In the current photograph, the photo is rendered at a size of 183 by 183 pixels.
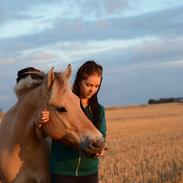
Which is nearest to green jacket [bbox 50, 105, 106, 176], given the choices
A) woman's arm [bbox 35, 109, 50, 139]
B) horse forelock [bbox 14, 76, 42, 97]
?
woman's arm [bbox 35, 109, 50, 139]

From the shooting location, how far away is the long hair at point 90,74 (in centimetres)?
574

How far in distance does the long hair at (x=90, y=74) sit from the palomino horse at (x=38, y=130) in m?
0.24

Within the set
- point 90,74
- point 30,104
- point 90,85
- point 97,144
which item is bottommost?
point 97,144

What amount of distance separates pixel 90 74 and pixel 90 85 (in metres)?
0.12

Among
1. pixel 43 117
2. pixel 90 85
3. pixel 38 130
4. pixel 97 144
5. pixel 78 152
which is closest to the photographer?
pixel 97 144

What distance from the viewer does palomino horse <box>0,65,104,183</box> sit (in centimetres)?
518

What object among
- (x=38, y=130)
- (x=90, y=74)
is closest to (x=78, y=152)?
(x=38, y=130)

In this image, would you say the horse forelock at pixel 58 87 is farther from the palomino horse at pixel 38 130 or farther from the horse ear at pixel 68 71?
the horse ear at pixel 68 71

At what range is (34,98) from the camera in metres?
5.57

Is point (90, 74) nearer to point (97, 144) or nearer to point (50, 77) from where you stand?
point (50, 77)

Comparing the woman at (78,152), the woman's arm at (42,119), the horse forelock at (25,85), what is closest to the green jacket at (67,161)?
the woman at (78,152)

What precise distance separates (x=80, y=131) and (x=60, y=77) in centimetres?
60

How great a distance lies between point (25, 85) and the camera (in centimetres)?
579

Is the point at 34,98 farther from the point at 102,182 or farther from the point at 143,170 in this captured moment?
the point at 143,170
